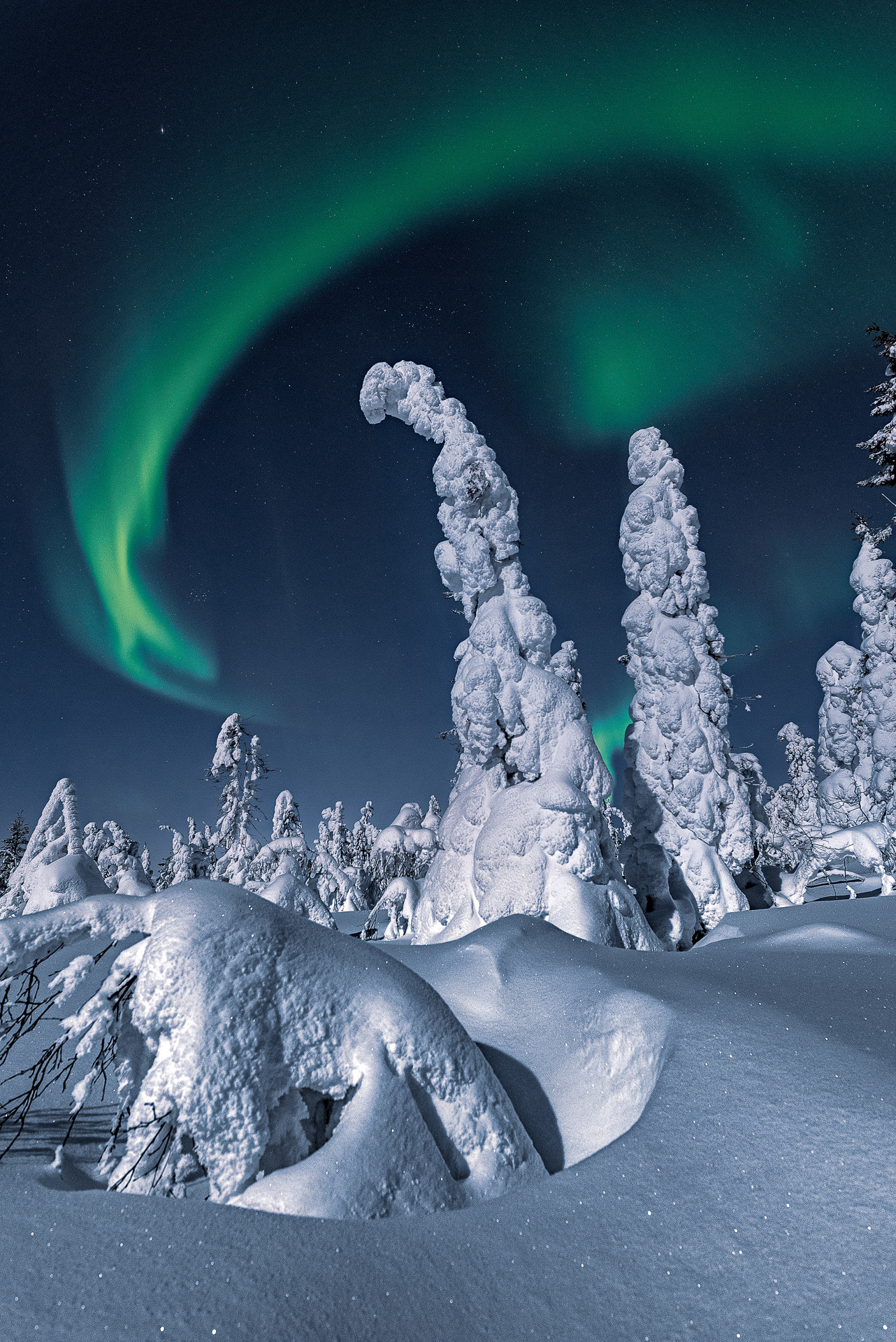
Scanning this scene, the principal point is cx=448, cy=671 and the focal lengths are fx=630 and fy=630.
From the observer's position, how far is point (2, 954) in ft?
10.4

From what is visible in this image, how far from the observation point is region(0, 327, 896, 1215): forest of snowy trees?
3.09 meters

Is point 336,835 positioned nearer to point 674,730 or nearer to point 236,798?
point 236,798

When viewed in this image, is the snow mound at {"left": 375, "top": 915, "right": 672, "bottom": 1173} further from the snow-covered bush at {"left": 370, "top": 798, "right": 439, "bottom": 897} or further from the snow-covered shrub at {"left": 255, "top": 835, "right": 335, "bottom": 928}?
the snow-covered bush at {"left": 370, "top": 798, "right": 439, "bottom": 897}

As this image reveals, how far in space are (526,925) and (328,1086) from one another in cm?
333

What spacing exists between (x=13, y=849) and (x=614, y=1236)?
51.7 m

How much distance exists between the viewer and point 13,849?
43.0m

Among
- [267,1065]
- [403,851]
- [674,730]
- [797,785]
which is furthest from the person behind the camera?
[797,785]

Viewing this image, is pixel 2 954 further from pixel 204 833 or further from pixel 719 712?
pixel 204 833

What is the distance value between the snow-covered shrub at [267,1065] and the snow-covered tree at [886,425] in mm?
11163

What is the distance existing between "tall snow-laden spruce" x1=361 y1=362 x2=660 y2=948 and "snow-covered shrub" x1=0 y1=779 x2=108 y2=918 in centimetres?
856

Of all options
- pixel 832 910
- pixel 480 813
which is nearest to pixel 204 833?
pixel 480 813

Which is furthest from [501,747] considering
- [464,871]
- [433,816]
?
[433,816]

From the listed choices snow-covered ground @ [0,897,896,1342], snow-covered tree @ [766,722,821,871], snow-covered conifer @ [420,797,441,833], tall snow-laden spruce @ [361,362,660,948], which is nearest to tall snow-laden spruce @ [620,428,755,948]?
tall snow-laden spruce @ [361,362,660,948]

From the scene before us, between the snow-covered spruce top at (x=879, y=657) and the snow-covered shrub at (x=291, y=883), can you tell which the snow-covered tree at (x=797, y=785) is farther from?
the snow-covered shrub at (x=291, y=883)
